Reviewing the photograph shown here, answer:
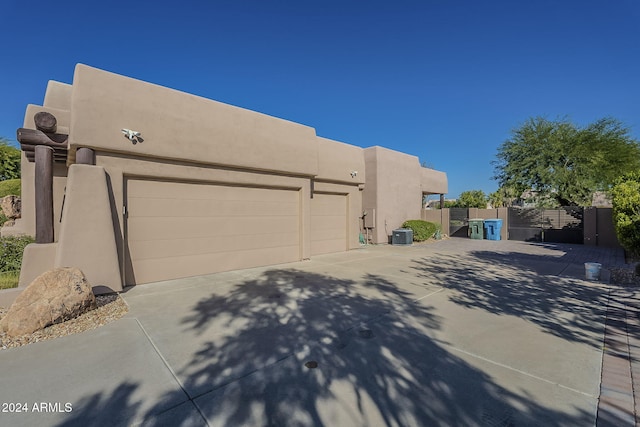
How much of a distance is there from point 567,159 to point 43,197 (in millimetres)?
22108

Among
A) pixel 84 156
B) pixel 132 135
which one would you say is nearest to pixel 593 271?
pixel 132 135

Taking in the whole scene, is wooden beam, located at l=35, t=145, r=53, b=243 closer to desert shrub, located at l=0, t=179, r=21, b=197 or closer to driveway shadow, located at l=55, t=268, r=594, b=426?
driveway shadow, located at l=55, t=268, r=594, b=426

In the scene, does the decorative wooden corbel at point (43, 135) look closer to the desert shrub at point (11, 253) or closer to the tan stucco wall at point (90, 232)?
the tan stucco wall at point (90, 232)

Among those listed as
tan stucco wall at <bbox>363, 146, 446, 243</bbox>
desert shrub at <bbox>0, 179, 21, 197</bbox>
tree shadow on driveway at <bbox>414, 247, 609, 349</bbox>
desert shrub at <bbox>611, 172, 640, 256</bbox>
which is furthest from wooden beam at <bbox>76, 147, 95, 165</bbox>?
desert shrub at <bbox>611, 172, 640, 256</bbox>

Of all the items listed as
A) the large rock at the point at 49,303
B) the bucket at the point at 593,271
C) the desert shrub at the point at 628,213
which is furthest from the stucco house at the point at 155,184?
the desert shrub at the point at 628,213

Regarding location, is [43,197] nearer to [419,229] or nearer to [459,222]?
[419,229]

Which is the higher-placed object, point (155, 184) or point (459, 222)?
point (155, 184)

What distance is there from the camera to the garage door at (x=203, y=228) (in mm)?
6863

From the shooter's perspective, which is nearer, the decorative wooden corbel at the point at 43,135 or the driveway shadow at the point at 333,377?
the driveway shadow at the point at 333,377

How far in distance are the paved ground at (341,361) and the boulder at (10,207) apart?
7851 mm

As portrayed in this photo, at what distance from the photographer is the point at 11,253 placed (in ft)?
21.3

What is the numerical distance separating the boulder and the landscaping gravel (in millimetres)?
7361

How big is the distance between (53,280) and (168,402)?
11.5 ft

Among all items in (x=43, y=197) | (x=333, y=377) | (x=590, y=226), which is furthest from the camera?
(x=590, y=226)
